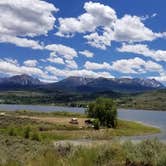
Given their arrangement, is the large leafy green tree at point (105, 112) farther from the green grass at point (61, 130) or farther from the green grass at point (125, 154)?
the green grass at point (125, 154)

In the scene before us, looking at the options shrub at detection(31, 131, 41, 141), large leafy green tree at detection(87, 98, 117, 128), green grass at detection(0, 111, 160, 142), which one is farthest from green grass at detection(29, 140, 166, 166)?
large leafy green tree at detection(87, 98, 117, 128)

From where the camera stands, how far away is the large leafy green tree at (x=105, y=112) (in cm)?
11984

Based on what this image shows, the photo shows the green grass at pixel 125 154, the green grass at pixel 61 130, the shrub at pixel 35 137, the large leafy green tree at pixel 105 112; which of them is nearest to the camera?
the green grass at pixel 125 154

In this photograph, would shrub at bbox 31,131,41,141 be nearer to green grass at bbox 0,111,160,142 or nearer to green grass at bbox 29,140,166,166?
green grass at bbox 0,111,160,142

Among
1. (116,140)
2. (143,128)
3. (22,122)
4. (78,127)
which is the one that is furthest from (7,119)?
(116,140)

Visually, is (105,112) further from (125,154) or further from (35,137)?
(125,154)

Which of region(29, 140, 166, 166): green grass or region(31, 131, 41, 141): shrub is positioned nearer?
region(29, 140, 166, 166): green grass

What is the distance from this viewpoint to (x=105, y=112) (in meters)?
→ 121

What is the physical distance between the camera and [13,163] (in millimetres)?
12992

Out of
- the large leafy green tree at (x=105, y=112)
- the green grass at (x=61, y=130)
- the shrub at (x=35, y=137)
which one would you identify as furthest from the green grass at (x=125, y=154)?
the large leafy green tree at (x=105, y=112)

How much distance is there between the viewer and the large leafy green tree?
119838 millimetres

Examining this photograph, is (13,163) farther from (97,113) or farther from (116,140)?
(97,113)

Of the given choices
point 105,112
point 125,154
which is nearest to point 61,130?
point 105,112

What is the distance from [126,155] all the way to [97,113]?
105209 mm
